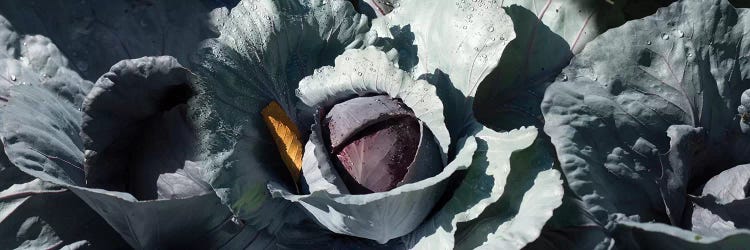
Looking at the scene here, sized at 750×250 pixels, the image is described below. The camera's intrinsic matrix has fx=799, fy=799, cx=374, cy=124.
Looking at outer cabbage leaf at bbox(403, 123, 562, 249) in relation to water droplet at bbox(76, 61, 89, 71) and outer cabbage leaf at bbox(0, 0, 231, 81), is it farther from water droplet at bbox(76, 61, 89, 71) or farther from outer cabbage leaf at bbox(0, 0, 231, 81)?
water droplet at bbox(76, 61, 89, 71)

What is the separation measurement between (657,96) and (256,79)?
0.91m

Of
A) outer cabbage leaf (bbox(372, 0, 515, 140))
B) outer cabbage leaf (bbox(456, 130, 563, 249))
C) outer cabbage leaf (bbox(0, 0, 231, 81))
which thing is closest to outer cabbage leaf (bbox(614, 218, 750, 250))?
outer cabbage leaf (bbox(456, 130, 563, 249))

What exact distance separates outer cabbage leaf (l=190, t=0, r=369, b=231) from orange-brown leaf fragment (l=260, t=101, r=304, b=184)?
0.06ft

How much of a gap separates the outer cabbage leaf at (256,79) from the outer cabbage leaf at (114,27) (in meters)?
0.27

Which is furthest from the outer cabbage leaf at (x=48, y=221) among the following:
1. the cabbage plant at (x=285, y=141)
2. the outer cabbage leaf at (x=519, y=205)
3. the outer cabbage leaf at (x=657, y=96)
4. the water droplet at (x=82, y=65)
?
the outer cabbage leaf at (x=657, y=96)

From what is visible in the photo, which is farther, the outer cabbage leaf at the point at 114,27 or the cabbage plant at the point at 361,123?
the outer cabbage leaf at the point at 114,27

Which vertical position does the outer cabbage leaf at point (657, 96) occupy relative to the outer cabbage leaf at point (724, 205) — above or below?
above

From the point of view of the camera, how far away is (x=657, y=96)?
179 centimetres

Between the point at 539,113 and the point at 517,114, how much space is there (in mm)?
55

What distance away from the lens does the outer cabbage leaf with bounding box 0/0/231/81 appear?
2.07 metres

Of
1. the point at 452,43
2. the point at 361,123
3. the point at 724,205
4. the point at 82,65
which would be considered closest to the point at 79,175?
the point at 82,65

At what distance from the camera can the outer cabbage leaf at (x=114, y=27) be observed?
2.07m

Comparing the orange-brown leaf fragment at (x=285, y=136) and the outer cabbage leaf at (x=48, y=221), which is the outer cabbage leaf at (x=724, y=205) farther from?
the outer cabbage leaf at (x=48, y=221)

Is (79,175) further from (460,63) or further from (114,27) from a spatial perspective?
(460,63)
